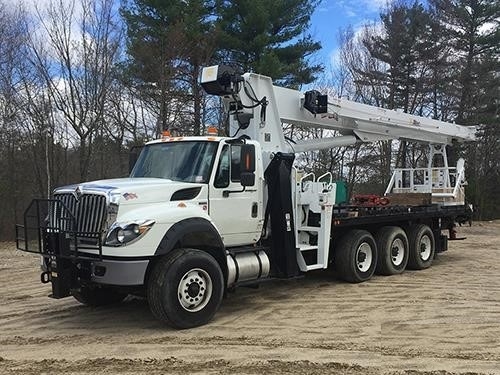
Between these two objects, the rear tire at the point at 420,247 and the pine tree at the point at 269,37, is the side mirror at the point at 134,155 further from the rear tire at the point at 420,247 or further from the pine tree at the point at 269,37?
the pine tree at the point at 269,37

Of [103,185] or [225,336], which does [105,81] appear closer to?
[103,185]

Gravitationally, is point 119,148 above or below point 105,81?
below

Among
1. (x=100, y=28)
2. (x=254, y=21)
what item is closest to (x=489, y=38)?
(x=254, y=21)

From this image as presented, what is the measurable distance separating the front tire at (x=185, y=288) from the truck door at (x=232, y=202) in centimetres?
83

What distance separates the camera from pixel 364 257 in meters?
10.6

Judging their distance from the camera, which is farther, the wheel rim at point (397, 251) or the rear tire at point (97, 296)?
the wheel rim at point (397, 251)

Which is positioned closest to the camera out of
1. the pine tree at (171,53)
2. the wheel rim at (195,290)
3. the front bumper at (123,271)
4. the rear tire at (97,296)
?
the front bumper at (123,271)

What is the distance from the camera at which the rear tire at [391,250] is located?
1105cm

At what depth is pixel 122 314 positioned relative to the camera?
8.10 m

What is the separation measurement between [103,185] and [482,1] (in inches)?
1205

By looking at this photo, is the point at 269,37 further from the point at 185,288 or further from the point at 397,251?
the point at 185,288

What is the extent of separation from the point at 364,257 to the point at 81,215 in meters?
5.74

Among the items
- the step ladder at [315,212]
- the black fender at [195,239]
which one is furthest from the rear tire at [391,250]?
the black fender at [195,239]

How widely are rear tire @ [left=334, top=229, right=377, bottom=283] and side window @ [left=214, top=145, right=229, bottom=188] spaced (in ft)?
10.8
